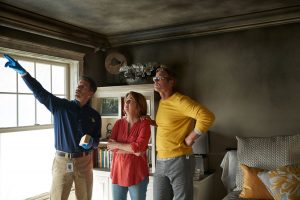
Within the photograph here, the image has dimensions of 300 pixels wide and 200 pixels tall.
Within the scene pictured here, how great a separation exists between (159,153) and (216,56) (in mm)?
1507

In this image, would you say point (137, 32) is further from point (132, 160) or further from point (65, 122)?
point (132, 160)

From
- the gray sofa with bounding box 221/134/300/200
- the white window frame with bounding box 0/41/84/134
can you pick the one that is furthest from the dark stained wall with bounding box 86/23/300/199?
the white window frame with bounding box 0/41/84/134

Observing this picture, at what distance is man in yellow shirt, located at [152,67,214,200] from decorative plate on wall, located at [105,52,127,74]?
60.0 inches

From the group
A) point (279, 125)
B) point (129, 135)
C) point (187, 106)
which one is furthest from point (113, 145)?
point (279, 125)

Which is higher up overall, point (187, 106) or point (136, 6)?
point (136, 6)

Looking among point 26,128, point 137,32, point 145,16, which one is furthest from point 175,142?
point 137,32

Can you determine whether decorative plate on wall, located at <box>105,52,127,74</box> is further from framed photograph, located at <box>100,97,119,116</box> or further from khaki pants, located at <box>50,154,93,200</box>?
khaki pants, located at <box>50,154,93,200</box>

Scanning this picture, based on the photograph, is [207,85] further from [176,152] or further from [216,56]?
[176,152]

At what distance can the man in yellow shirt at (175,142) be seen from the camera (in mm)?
2428

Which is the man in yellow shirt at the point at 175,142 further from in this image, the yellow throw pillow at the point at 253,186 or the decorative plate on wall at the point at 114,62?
the decorative plate on wall at the point at 114,62

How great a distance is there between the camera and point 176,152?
2459 millimetres

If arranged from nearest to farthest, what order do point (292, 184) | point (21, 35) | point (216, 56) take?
point (292, 184) < point (21, 35) < point (216, 56)

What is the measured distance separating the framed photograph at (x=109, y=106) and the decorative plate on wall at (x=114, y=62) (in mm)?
411

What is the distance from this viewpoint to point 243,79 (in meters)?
3.31
